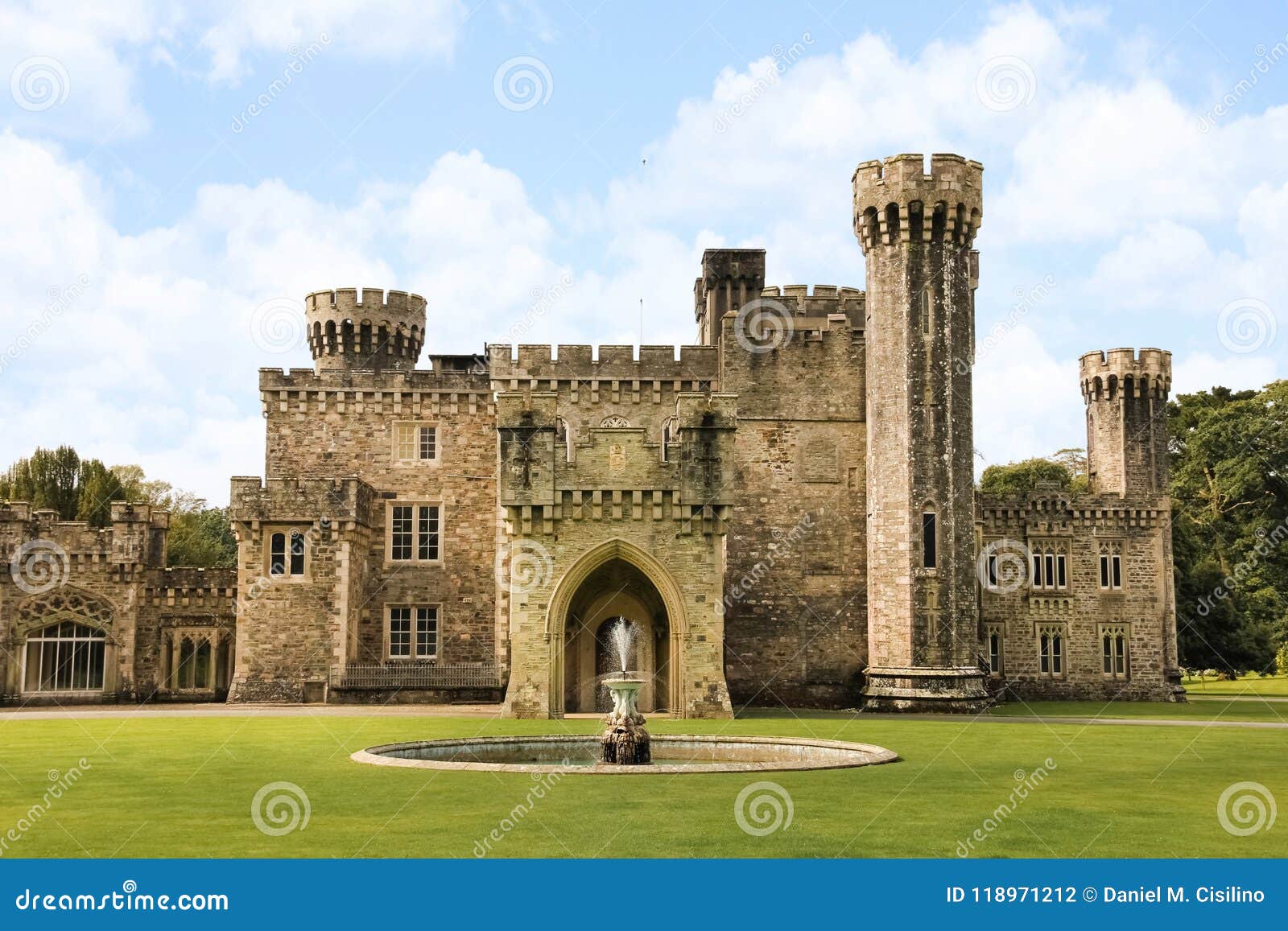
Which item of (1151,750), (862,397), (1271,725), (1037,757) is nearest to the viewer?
(1037,757)

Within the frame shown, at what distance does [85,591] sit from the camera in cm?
3903

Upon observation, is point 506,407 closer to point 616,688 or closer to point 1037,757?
point 616,688

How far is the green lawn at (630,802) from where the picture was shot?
11.5 metres

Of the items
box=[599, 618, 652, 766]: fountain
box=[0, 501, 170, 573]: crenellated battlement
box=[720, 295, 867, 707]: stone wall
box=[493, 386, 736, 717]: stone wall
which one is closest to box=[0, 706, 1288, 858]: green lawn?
Result: box=[599, 618, 652, 766]: fountain

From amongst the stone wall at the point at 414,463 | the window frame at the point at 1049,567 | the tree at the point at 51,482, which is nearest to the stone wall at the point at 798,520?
the stone wall at the point at 414,463

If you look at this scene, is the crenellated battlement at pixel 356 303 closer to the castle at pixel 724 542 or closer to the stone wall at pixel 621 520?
the castle at pixel 724 542

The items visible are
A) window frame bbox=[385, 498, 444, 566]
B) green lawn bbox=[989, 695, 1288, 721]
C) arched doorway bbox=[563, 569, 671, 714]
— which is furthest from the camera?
window frame bbox=[385, 498, 444, 566]

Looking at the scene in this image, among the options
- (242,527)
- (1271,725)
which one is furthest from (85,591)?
(1271,725)

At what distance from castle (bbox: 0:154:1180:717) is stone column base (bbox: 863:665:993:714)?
0.07 meters

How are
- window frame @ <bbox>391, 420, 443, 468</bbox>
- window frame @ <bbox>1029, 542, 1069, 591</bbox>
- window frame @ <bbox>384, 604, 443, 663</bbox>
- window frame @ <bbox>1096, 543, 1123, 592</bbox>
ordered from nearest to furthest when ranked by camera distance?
window frame @ <bbox>384, 604, 443, 663</bbox> → window frame @ <bbox>391, 420, 443, 468</bbox> → window frame @ <bbox>1029, 542, 1069, 591</bbox> → window frame @ <bbox>1096, 543, 1123, 592</bbox>

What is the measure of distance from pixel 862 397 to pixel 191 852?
30159 mm

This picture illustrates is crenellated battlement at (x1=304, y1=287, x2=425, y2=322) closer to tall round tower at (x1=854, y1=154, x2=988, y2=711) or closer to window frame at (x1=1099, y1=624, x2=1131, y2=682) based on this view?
tall round tower at (x1=854, y1=154, x2=988, y2=711)

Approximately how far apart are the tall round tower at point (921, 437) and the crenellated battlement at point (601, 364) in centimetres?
552

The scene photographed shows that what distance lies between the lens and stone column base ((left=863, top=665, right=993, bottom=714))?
3447 cm
